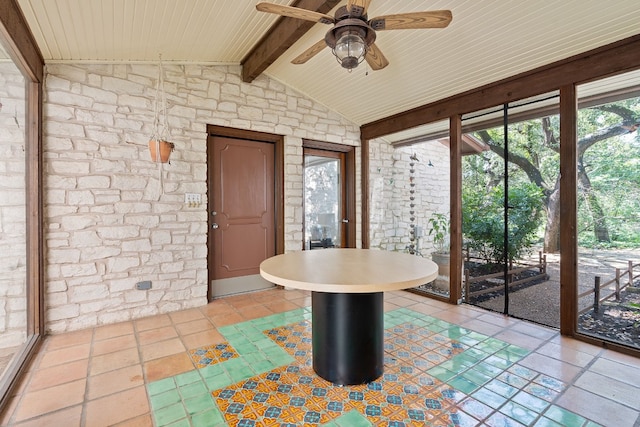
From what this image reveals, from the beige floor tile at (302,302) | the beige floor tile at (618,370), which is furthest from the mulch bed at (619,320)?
the beige floor tile at (302,302)

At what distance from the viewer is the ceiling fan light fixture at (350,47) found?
1.77 meters

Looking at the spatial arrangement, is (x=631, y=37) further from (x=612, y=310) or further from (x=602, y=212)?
(x=612, y=310)

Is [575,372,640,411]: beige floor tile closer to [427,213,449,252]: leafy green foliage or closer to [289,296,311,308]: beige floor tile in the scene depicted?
[427,213,449,252]: leafy green foliage

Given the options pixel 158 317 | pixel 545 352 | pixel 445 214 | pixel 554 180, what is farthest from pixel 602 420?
pixel 158 317

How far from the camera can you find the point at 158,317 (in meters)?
3.21

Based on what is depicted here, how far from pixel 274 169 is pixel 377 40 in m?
2.08

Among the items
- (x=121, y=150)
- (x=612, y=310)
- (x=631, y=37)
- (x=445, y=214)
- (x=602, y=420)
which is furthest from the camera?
(x=445, y=214)

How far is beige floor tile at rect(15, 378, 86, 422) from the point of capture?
1741 millimetres

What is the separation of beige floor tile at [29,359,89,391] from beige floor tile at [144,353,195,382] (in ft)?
1.39

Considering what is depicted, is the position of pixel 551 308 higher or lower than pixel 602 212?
lower

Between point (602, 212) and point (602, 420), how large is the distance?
1.75m

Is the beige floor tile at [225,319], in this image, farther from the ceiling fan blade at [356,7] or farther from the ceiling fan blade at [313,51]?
the ceiling fan blade at [356,7]

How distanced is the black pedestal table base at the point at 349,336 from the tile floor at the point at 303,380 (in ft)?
0.30

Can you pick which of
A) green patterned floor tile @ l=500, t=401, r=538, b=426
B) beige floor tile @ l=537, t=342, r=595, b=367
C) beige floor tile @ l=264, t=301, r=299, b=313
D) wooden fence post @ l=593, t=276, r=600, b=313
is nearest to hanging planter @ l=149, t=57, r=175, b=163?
beige floor tile @ l=264, t=301, r=299, b=313
